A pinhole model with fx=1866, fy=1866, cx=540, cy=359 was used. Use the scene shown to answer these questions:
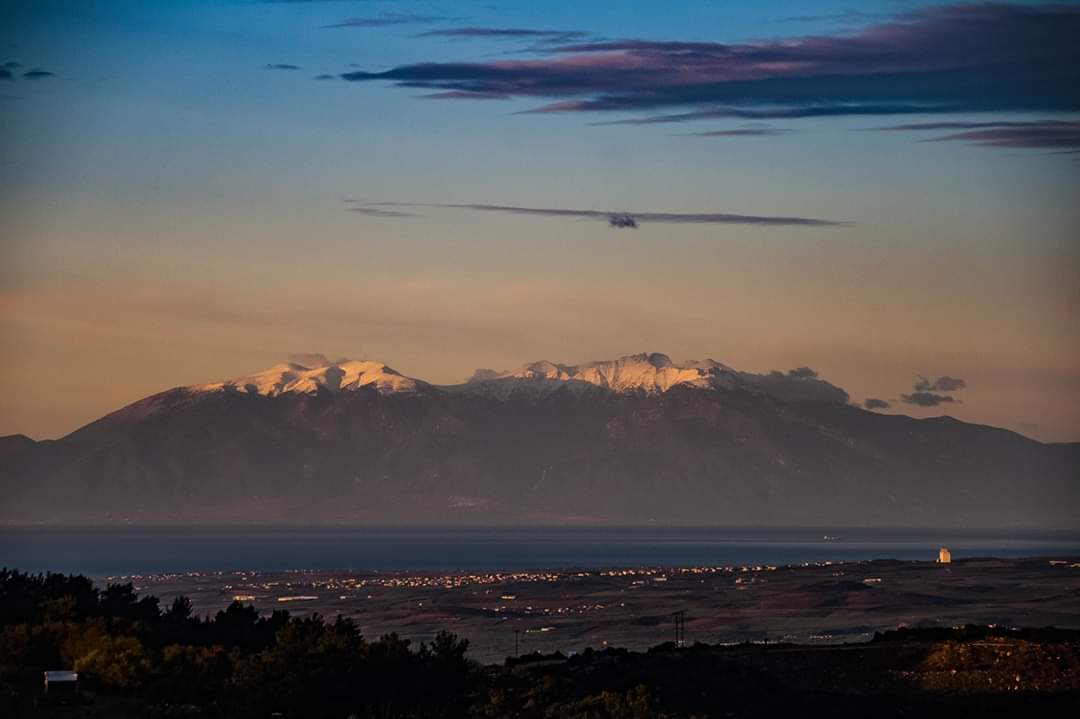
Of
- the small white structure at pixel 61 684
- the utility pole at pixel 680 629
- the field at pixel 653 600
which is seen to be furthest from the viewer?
the field at pixel 653 600

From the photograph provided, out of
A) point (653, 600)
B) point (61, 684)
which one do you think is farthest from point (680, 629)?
point (61, 684)

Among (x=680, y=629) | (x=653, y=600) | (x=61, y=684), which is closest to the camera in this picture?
(x=61, y=684)

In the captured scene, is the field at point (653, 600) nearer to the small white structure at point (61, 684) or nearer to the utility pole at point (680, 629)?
the utility pole at point (680, 629)

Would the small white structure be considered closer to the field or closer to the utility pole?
the field

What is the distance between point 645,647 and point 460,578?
77920 millimetres

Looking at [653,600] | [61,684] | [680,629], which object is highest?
[653,600]

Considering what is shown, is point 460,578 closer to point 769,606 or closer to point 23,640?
point 769,606

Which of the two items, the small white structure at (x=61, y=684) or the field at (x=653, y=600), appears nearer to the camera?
the small white structure at (x=61, y=684)

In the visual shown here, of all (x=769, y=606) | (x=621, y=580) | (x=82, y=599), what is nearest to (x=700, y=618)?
(x=769, y=606)

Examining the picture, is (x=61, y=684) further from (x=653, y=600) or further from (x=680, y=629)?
(x=653, y=600)

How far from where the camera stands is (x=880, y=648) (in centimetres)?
6194

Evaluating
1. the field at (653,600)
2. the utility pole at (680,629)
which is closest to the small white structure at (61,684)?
the field at (653,600)

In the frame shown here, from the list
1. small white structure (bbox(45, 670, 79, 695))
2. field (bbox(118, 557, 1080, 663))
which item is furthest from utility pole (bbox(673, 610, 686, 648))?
small white structure (bbox(45, 670, 79, 695))

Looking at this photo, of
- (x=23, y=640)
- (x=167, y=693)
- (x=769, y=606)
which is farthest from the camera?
(x=769, y=606)
